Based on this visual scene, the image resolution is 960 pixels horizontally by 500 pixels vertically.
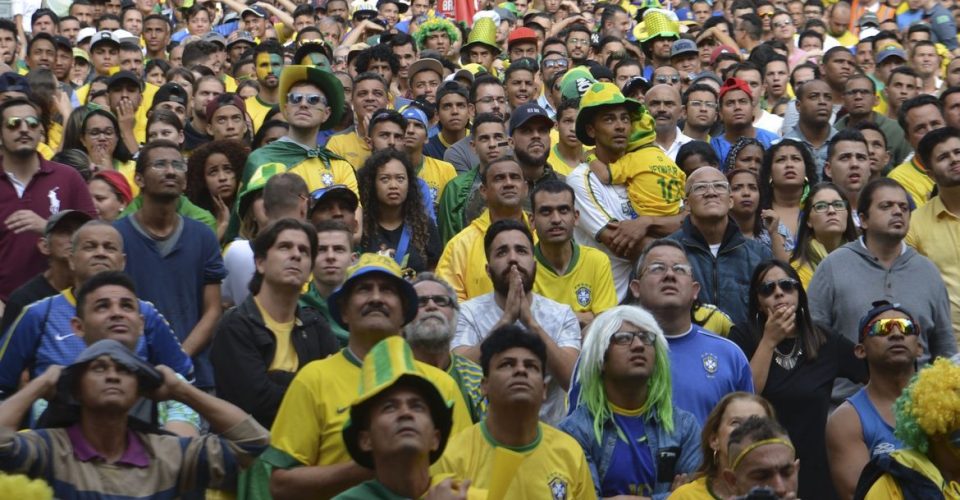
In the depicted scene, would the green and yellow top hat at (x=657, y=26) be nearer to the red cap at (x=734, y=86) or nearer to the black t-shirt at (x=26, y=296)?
the red cap at (x=734, y=86)

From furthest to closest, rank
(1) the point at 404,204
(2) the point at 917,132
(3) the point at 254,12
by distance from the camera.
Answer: (3) the point at 254,12, (2) the point at 917,132, (1) the point at 404,204

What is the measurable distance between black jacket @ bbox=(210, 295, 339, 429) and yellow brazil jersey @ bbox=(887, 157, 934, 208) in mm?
5551

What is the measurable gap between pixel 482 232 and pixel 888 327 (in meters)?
2.62

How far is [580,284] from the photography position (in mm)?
9688

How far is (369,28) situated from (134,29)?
2.66 metres

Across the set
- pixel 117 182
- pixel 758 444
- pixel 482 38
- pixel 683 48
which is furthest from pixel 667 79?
pixel 758 444

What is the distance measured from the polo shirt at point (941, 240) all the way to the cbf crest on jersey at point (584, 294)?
2.33 m

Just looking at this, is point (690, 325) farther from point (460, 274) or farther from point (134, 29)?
point (134, 29)

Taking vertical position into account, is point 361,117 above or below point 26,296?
above

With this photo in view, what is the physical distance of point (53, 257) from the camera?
875 cm

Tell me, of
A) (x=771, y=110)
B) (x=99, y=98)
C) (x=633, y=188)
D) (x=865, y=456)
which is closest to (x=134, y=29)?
(x=99, y=98)

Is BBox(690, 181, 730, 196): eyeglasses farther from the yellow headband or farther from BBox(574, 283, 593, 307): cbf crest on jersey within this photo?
the yellow headband

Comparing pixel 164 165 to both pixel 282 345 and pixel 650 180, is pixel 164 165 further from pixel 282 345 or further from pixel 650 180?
pixel 650 180

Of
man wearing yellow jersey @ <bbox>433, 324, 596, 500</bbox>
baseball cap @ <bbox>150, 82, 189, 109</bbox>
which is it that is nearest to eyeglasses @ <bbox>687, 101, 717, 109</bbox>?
baseball cap @ <bbox>150, 82, 189, 109</bbox>
